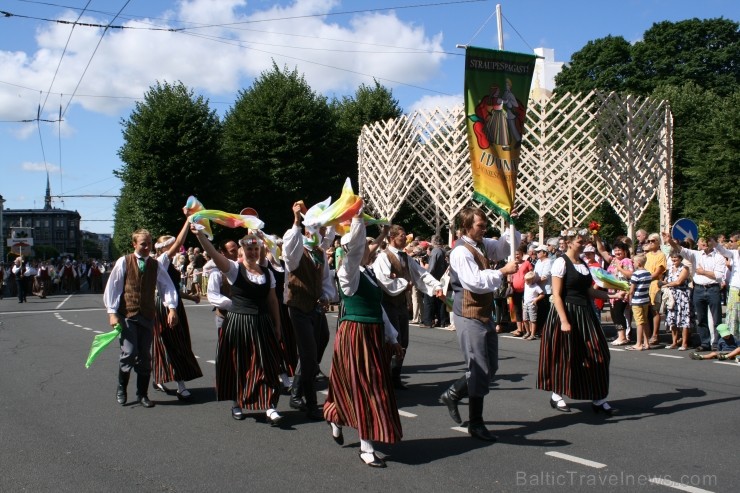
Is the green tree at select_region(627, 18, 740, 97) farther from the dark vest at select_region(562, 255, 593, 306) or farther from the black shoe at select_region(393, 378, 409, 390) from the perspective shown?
the dark vest at select_region(562, 255, 593, 306)

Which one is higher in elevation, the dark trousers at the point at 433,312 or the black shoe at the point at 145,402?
the dark trousers at the point at 433,312

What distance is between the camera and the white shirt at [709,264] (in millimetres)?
10664

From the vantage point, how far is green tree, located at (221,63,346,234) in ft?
104

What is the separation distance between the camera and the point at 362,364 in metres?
5.30

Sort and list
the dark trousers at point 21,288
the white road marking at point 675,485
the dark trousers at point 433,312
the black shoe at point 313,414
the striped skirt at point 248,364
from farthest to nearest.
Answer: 1. the dark trousers at point 21,288
2. the dark trousers at point 433,312
3. the black shoe at point 313,414
4. the striped skirt at point 248,364
5. the white road marking at point 675,485

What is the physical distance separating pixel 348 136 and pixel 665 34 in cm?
2082

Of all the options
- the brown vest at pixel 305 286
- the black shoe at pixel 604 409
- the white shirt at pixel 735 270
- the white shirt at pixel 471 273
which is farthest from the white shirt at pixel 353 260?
the white shirt at pixel 735 270

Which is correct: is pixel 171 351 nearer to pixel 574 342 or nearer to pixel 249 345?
pixel 249 345

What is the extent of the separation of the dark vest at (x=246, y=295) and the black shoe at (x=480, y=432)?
2.29 meters

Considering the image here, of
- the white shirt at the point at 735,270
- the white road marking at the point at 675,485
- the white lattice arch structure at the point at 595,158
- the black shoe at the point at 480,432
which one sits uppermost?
the white lattice arch structure at the point at 595,158

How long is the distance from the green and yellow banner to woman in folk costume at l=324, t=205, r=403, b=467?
2349mm

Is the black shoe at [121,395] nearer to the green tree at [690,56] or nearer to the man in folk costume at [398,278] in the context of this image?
the man in folk costume at [398,278]

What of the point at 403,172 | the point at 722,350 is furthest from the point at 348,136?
the point at 722,350

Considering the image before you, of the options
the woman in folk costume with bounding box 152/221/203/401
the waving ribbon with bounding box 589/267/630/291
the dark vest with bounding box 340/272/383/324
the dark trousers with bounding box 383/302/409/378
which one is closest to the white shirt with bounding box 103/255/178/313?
the woman in folk costume with bounding box 152/221/203/401
